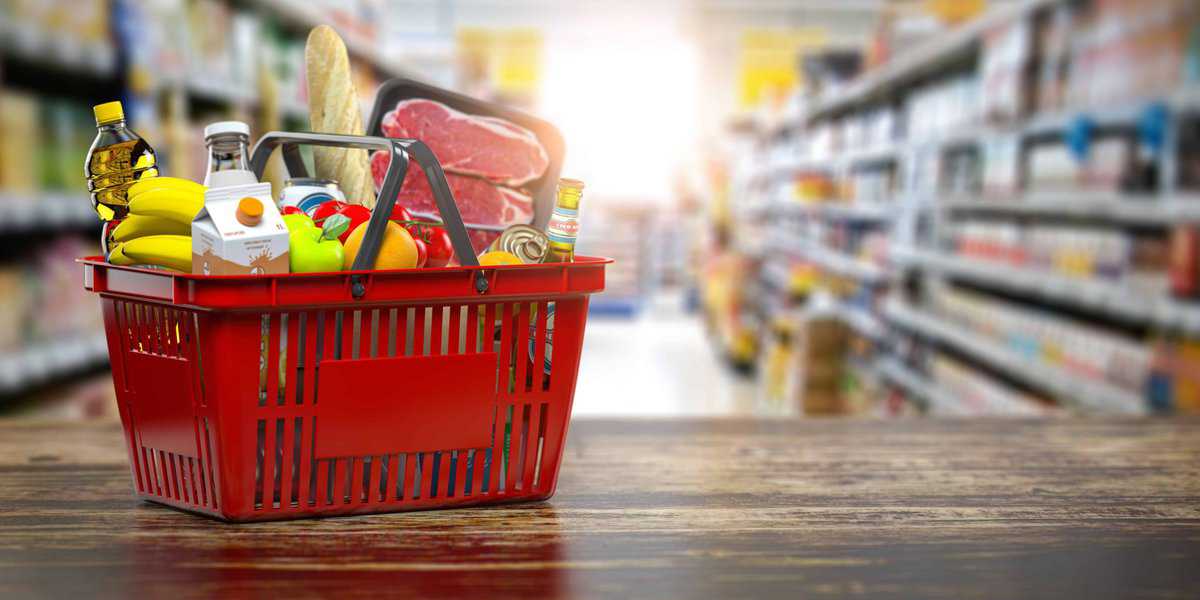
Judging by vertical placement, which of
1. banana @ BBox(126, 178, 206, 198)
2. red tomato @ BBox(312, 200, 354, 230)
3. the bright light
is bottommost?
red tomato @ BBox(312, 200, 354, 230)

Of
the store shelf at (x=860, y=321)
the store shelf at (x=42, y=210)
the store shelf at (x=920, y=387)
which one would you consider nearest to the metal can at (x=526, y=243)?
the store shelf at (x=42, y=210)

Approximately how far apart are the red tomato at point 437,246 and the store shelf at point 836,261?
4624 mm

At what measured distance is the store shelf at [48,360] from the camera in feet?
6.79

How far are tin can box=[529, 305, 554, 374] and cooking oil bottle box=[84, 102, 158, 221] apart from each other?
35cm

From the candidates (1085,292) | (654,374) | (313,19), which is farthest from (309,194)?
(654,374)

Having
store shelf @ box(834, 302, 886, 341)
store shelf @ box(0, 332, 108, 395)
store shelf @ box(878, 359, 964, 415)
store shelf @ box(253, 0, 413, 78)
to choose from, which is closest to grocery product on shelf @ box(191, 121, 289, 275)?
store shelf @ box(0, 332, 108, 395)

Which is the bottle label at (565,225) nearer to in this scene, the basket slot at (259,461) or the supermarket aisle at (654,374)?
the basket slot at (259,461)

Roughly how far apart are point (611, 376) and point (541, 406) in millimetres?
7484

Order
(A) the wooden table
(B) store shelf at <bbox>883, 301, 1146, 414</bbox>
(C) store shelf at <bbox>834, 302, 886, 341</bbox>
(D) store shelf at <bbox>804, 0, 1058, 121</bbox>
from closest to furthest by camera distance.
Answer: (A) the wooden table, (B) store shelf at <bbox>883, 301, 1146, 414</bbox>, (D) store shelf at <bbox>804, 0, 1058, 121</bbox>, (C) store shelf at <bbox>834, 302, 886, 341</bbox>

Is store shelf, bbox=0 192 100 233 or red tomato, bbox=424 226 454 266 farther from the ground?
red tomato, bbox=424 226 454 266

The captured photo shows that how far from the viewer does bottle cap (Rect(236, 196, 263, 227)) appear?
643mm

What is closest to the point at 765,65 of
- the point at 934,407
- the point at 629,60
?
the point at 629,60

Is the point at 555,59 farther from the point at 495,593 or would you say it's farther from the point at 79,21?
the point at 495,593

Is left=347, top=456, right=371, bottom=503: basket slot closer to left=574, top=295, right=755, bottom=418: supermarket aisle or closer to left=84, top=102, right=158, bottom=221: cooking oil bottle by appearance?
left=84, top=102, right=158, bottom=221: cooking oil bottle
